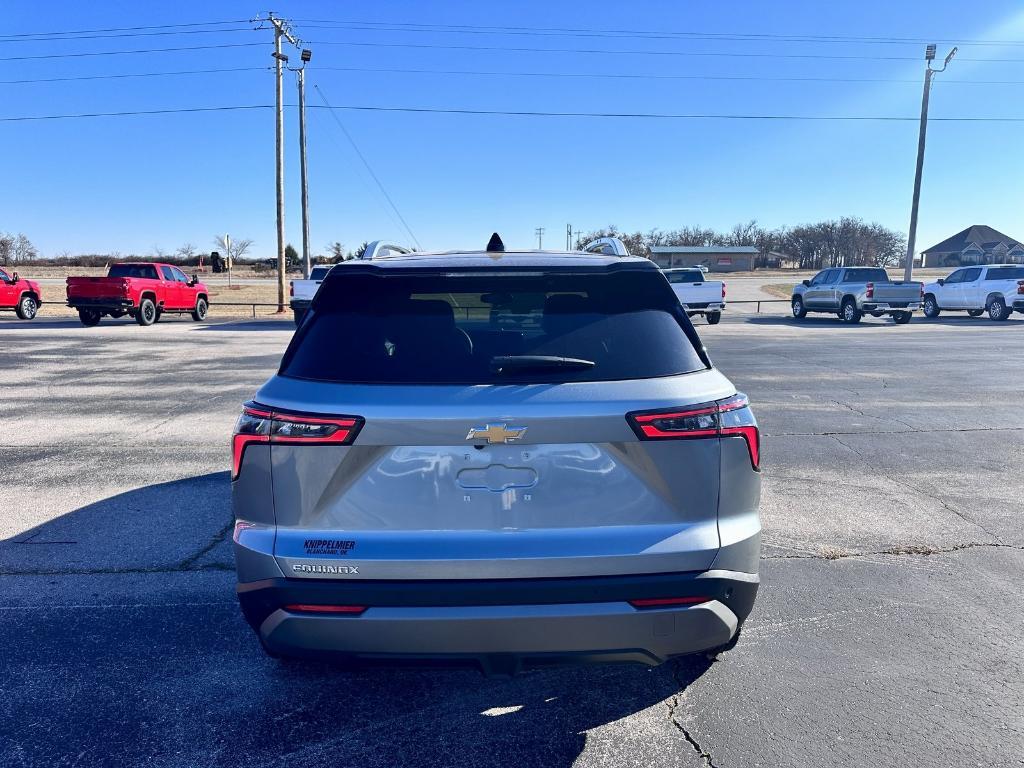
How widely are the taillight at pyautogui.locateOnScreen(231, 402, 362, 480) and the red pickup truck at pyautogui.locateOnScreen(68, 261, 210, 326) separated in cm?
2330

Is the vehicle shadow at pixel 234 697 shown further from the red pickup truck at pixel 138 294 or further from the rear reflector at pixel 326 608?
the red pickup truck at pixel 138 294

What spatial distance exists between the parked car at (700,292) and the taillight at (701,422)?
2478 centimetres

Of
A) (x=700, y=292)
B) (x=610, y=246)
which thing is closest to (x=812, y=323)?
(x=700, y=292)

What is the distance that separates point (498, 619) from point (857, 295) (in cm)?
2804

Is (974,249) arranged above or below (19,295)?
above

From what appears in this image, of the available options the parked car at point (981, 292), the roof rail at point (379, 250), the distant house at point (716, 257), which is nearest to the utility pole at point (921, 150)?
the parked car at point (981, 292)

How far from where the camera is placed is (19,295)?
2562 cm

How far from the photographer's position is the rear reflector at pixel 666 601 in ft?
8.09

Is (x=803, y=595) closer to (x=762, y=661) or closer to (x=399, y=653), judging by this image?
(x=762, y=661)

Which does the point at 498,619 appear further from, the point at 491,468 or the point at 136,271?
the point at 136,271

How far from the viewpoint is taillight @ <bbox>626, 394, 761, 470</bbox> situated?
2.46m

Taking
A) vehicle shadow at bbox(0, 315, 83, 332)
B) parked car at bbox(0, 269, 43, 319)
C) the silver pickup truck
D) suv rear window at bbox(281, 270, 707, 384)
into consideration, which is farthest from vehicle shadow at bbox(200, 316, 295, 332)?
suv rear window at bbox(281, 270, 707, 384)

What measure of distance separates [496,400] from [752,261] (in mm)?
128276

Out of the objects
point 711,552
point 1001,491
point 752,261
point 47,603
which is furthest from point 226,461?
point 752,261
